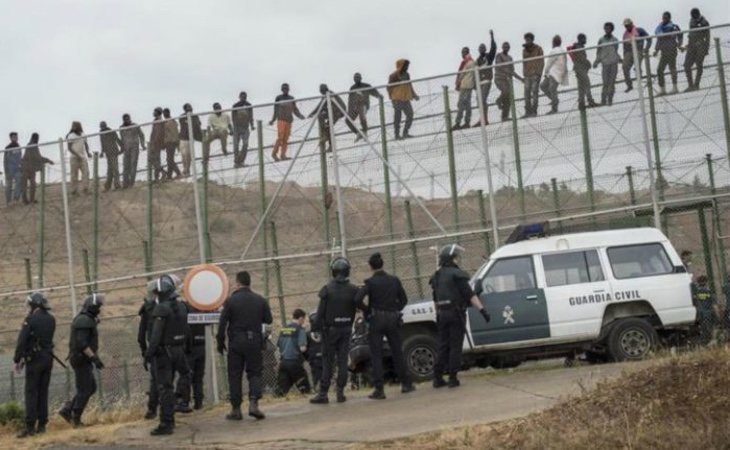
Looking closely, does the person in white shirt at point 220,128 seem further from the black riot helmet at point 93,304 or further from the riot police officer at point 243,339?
the riot police officer at point 243,339

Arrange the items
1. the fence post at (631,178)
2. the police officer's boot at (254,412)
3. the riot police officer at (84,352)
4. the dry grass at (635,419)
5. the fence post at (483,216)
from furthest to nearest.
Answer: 1. the fence post at (483,216)
2. the fence post at (631,178)
3. the riot police officer at (84,352)
4. the police officer's boot at (254,412)
5. the dry grass at (635,419)

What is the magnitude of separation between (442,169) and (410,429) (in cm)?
767

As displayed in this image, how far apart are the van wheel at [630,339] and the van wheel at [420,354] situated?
2337 millimetres

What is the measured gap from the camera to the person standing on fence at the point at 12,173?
20625 mm

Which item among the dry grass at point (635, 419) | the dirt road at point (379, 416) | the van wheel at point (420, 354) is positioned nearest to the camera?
the dry grass at point (635, 419)

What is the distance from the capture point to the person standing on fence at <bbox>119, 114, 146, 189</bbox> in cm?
2000

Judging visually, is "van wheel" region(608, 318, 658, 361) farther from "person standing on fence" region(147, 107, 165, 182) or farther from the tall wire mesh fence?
"person standing on fence" region(147, 107, 165, 182)

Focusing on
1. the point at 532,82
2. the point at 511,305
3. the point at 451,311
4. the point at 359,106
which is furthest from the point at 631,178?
the point at 451,311

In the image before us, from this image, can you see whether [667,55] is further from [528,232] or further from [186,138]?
[186,138]

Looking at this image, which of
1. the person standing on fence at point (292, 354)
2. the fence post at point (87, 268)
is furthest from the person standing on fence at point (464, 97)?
the fence post at point (87, 268)

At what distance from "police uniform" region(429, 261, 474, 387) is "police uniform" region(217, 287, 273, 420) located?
2.19 metres

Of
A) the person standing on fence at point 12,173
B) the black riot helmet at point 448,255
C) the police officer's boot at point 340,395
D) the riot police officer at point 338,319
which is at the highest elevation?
the person standing on fence at point 12,173

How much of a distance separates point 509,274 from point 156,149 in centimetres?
675

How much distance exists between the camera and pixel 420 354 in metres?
16.4
